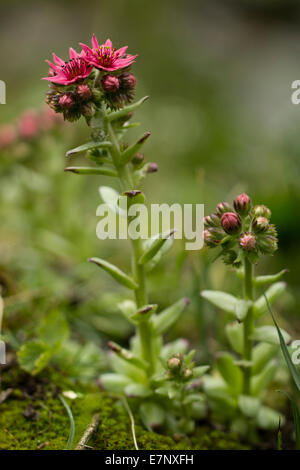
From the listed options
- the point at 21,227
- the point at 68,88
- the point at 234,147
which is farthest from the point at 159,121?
the point at 68,88

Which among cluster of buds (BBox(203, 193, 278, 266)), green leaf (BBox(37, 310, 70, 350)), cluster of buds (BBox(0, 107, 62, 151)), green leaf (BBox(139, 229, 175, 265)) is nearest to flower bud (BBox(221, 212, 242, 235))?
Result: cluster of buds (BBox(203, 193, 278, 266))

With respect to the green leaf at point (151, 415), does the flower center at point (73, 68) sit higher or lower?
higher

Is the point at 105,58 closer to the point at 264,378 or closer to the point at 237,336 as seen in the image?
the point at 237,336

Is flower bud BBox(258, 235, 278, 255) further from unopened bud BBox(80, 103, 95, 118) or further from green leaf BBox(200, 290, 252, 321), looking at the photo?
unopened bud BBox(80, 103, 95, 118)

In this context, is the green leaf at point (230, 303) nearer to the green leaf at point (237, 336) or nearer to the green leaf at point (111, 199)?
the green leaf at point (237, 336)

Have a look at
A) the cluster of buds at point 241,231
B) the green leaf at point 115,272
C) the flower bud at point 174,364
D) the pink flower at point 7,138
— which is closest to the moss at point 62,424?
the flower bud at point 174,364
